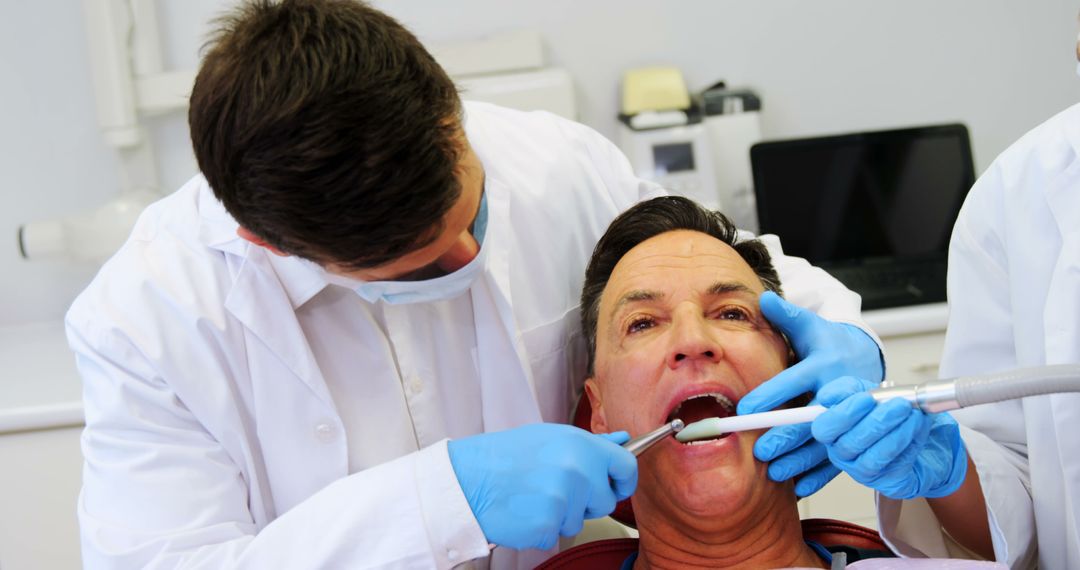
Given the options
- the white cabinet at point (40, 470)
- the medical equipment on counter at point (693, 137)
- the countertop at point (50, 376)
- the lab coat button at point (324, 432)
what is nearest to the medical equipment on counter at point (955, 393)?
the lab coat button at point (324, 432)

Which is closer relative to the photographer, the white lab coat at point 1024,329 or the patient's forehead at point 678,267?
the white lab coat at point 1024,329

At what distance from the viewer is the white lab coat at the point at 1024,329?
1.31 m

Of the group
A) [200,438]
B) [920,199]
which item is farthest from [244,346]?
[920,199]

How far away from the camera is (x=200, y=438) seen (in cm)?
140

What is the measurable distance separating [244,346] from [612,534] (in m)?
0.74

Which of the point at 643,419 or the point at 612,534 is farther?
the point at 612,534

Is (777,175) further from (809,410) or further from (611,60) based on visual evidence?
(809,410)

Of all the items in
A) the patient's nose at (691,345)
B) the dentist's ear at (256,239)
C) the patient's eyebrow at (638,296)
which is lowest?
the patient's nose at (691,345)

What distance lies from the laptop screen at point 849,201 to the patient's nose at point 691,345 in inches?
45.7

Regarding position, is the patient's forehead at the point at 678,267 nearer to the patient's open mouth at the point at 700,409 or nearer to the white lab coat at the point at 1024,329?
the patient's open mouth at the point at 700,409

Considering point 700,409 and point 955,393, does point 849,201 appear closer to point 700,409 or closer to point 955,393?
point 700,409

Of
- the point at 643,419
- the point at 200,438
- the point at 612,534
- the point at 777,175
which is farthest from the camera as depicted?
the point at 777,175

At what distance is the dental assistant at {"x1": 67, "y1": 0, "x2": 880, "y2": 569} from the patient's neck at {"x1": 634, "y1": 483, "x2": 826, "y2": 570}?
0.18 meters

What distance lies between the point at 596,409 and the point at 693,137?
119cm
